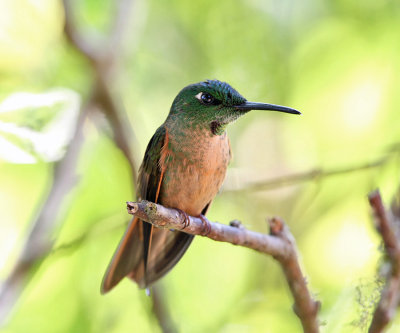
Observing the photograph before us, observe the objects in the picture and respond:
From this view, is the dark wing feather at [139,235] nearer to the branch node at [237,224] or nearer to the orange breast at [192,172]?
the orange breast at [192,172]

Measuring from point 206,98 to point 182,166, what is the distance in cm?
47

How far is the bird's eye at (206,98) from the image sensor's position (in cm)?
344

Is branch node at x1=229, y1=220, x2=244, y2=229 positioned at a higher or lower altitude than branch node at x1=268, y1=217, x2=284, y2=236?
higher

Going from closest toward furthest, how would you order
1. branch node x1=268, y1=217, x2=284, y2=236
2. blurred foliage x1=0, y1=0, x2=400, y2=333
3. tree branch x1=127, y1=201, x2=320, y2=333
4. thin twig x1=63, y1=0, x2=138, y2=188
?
1. tree branch x1=127, y1=201, x2=320, y2=333
2. branch node x1=268, y1=217, x2=284, y2=236
3. blurred foliage x1=0, y1=0, x2=400, y2=333
4. thin twig x1=63, y1=0, x2=138, y2=188

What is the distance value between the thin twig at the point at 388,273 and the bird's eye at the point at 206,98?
3.81ft

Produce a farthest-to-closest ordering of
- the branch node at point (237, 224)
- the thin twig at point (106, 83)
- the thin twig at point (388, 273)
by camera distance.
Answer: the thin twig at point (106, 83) < the branch node at point (237, 224) < the thin twig at point (388, 273)

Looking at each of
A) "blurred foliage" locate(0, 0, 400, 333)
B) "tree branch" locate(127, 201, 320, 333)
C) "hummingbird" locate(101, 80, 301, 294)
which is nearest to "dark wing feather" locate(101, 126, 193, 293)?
"hummingbird" locate(101, 80, 301, 294)

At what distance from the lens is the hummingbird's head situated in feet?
10.9

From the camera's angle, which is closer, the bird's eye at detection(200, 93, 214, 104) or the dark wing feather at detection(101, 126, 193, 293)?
the dark wing feather at detection(101, 126, 193, 293)

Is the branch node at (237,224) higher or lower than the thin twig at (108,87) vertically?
lower

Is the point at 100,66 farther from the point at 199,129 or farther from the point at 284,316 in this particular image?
the point at 284,316

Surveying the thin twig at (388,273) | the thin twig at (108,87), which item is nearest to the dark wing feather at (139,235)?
the thin twig at (388,273)

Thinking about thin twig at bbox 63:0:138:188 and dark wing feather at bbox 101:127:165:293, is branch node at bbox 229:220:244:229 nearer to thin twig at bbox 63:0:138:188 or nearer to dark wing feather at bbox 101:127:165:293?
dark wing feather at bbox 101:127:165:293

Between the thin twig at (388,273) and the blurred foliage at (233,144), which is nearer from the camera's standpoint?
the thin twig at (388,273)
